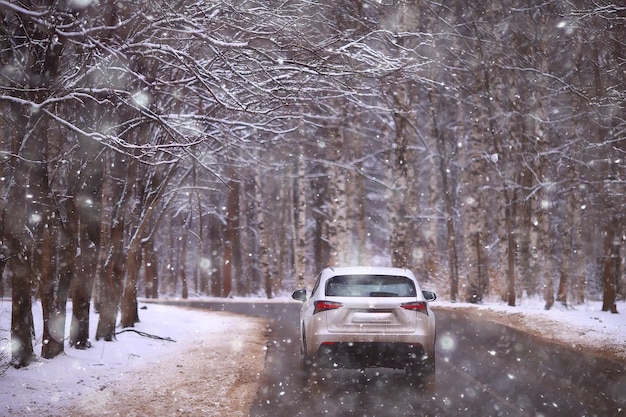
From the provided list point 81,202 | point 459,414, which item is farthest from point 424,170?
point 459,414

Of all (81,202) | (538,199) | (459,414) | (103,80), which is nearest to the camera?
(459,414)

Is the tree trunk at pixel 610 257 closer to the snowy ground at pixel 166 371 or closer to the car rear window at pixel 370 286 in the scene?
the snowy ground at pixel 166 371

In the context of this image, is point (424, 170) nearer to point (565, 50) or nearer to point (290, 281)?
point (290, 281)

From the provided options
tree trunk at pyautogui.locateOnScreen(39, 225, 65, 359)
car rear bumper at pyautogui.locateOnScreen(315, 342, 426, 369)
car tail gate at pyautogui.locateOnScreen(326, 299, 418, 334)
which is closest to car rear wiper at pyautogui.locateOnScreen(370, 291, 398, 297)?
car tail gate at pyautogui.locateOnScreen(326, 299, 418, 334)

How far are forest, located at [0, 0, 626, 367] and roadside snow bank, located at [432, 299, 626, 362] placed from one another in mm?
1859

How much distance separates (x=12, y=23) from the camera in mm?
9875

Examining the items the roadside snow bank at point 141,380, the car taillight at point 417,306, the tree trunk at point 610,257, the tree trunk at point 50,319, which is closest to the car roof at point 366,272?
the car taillight at point 417,306

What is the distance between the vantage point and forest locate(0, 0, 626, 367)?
30.5ft

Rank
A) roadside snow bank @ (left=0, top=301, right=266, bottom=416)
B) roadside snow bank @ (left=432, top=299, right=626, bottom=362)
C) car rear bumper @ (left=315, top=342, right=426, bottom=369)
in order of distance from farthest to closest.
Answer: roadside snow bank @ (left=432, top=299, right=626, bottom=362)
car rear bumper @ (left=315, top=342, right=426, bottom=369)
roadside snow bank @ (left=0, top=301, right=266, bottom=416)

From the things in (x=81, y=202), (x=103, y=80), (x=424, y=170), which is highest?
(x=424, y=170)

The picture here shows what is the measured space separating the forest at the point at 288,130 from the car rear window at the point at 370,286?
253cm

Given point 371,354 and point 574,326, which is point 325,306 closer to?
point 371,354

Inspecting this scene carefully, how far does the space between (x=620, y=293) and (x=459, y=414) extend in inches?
1167

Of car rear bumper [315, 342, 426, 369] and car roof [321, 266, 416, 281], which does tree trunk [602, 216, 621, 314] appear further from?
car rear bumper [315, 342, 426, 369]
